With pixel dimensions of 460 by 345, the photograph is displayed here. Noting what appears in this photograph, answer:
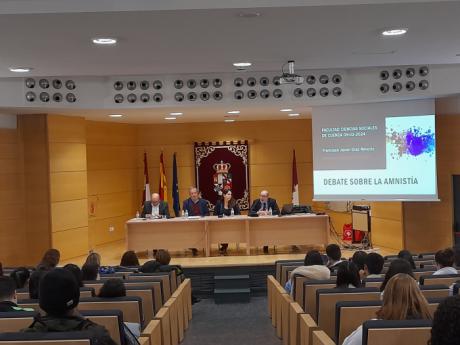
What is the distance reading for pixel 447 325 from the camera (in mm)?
1501

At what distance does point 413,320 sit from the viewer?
9.57ft

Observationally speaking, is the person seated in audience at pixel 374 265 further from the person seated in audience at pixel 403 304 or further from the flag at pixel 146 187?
the flag at pixel 146 187

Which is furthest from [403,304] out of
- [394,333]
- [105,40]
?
[105,40]

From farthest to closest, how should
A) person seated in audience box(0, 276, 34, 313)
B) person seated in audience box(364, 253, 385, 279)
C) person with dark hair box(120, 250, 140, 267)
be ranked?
person with dark hair box(120, 250, 140, 267)
person seated in audience box(364, 253, 385, 279)
person seated in audience box(0, 276, 34, 313)

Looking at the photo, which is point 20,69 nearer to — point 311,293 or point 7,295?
point 7,295

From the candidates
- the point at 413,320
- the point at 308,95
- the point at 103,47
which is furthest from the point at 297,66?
the point at 413,320

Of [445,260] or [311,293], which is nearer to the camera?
[311,293]

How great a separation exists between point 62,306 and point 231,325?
497 cm

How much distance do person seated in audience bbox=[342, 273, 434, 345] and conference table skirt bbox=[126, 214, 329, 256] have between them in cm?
738

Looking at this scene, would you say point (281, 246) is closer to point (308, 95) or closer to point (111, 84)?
point (308, 95)

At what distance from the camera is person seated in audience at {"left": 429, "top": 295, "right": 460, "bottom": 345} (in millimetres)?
1484

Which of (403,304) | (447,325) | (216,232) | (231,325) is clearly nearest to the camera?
(447,325)

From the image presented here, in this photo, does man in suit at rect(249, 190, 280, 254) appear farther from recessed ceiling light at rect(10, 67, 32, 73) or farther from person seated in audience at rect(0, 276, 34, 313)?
person seated in audience at rect(0, 276, 34, 313)

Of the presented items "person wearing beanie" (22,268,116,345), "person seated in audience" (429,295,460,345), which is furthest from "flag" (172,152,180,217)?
"person seated in audience" (429,295,460,345)
